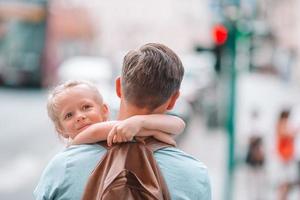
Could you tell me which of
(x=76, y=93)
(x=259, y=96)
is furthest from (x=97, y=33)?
(x=76, y=93)

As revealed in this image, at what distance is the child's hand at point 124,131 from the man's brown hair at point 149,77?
0.06m

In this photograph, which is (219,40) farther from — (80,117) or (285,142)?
(80,117)

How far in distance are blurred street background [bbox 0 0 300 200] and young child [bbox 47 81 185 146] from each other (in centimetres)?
29

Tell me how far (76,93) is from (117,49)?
52.3 m

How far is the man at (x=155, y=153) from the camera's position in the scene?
2.33 m

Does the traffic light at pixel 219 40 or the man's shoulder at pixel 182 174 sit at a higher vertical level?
the man's shoulder at pixel 182 174

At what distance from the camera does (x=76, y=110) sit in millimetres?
2604

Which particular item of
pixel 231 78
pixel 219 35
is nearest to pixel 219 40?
pixel 219 35

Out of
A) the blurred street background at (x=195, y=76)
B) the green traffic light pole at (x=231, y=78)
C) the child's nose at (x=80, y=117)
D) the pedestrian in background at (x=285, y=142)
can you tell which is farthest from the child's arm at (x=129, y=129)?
the green traffic light pole at (x=231, y=78)

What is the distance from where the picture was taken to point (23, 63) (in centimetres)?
2861

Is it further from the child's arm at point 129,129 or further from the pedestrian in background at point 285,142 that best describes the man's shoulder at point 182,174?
the pedestrian in background at point 285,142

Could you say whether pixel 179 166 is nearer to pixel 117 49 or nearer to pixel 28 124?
pixel 28 124

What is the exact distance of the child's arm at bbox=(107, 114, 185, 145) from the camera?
2.35 metres

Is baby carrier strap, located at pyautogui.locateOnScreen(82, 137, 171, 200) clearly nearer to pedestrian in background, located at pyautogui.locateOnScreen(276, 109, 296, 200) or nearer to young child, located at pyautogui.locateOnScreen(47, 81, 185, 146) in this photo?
young child, located at pyautogui.locateOnScreen(47, 81, 185, 146)
